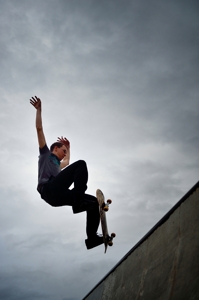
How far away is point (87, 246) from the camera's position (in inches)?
179

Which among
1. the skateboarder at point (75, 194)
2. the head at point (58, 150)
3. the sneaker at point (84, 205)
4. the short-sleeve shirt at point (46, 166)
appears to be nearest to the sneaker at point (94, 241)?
the skateboarder at point (75, 194)

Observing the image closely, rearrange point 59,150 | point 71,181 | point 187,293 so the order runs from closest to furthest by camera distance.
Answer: point 187,293, point 71,181, point 59,150

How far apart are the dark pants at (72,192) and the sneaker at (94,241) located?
89mm

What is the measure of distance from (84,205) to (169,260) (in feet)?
6.61

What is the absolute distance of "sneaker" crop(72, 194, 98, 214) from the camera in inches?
174

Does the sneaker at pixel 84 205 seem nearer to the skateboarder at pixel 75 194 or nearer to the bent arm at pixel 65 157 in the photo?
A: the skateboarder at pixel 75 194

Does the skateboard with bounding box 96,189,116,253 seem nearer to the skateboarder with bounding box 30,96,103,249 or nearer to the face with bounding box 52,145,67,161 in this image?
the skateboarder with bounding box 30,96,103,249

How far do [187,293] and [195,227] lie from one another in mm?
719

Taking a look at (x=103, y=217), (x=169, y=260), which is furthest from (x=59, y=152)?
(x=169, y=260)

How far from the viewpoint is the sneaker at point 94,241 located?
4461mm

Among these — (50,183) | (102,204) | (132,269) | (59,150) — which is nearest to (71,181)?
(50,183)

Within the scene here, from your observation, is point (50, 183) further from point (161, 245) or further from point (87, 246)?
point (161, 245)

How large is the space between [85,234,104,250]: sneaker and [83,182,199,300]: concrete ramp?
71 centimetres

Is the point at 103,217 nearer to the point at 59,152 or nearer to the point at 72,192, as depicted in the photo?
the point at 72,192
